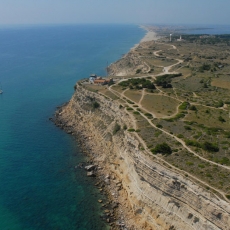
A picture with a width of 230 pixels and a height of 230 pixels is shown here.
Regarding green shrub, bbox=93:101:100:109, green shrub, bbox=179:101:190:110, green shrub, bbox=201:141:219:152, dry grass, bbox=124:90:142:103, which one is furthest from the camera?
green shrub, bbox=93:101:100:109

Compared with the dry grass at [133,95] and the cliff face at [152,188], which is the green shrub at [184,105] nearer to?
the dry grass at [133,95]

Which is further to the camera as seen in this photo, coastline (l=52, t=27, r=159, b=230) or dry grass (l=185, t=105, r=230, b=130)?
dry grass (l=185, t=105, r=230, b=130)

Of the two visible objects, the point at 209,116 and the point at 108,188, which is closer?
the point at 108,188

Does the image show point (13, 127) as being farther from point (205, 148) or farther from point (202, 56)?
point (202, 56)

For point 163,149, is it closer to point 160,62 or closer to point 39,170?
point 39,170

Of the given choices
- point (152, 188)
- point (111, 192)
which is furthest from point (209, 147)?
point (111, 192)

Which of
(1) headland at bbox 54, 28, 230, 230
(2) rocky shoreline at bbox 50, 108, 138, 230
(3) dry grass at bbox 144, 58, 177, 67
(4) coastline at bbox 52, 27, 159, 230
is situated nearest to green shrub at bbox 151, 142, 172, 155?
(1) headland at bbox 54, 28, 230, 230

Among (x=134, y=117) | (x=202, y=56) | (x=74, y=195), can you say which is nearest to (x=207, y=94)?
(x=134, y=117)

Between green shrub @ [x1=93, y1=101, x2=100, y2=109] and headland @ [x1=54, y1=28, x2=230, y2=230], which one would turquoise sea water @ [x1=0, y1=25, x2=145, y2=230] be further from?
green shrub @ [x1=93, y1=101, x2=100, y2=109]
